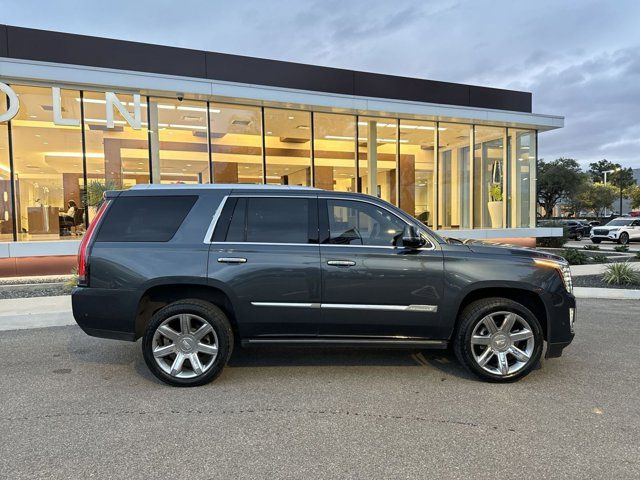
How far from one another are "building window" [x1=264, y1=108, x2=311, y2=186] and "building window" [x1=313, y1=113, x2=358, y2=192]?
40cm

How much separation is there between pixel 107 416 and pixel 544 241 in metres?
20.9

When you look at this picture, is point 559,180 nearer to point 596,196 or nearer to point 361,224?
point 596,196

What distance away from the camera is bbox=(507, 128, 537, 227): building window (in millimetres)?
18766

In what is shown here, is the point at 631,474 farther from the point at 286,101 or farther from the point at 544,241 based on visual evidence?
the point at 544,241

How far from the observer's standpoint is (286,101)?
14.3 metres

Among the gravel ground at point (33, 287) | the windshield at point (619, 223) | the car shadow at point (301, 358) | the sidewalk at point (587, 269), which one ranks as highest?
the windshield at point (619, 223)

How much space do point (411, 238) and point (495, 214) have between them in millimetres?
15547

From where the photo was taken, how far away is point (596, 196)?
5734cm

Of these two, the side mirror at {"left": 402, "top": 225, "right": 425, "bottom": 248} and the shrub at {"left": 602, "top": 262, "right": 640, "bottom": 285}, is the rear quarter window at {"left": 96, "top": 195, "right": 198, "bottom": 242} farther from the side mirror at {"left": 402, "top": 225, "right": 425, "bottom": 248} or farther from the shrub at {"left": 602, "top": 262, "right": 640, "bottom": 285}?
the shrub at {"left": 602, "top": 262, "right": 640, "bottom": 285}

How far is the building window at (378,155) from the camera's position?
1712 cm

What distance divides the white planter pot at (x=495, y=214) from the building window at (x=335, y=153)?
5.89 metres

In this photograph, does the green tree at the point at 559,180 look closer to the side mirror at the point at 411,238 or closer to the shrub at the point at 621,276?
the shrub at the point at 621,276

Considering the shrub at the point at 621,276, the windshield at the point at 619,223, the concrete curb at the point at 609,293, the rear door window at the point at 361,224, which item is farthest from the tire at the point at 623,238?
the rear door window at the point at 361,224

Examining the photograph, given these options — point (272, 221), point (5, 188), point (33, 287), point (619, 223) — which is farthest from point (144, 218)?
point (619, 223)
